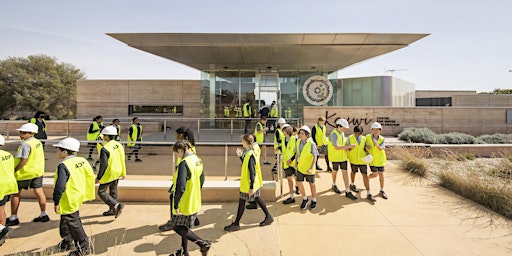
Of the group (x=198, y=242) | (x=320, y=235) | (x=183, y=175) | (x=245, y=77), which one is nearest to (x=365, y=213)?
(x=320, y=235)

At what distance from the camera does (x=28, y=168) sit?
182 inches

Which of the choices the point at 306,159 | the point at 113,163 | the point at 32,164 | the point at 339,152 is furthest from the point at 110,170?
the point at 339,152

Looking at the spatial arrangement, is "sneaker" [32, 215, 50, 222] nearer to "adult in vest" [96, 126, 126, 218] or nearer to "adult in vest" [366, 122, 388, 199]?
"adult in vest" [96, 126, 126, 218]

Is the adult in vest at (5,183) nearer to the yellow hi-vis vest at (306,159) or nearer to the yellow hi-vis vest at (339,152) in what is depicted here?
the yellow hi-vis vest at (306,159)

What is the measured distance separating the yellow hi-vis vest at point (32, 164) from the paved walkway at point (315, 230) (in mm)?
910

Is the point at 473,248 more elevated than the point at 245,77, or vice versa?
the point at 245,77

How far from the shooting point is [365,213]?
5207 mm

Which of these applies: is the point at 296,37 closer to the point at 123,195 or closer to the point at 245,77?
the point at 245,77

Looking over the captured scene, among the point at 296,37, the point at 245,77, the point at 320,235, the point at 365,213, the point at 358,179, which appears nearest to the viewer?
the point at 320,235

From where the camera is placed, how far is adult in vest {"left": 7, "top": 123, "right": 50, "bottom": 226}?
4.52 metres

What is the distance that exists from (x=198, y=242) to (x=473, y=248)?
4067mm

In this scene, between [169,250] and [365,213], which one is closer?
[169,250]

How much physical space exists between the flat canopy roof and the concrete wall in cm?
332

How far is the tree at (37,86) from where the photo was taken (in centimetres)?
3328
